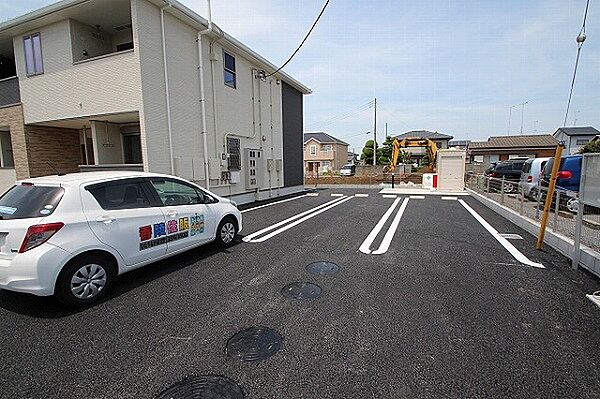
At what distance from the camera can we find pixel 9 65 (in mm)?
11695

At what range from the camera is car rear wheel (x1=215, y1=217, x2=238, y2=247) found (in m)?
5.28

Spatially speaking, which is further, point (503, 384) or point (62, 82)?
point (62, 82)

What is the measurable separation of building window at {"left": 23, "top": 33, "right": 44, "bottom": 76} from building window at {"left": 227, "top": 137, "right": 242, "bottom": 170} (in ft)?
18.3

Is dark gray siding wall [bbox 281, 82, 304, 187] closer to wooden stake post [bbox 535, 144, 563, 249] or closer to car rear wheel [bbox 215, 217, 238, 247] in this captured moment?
car rear wheel [bbox 215, 217, 238, 247]

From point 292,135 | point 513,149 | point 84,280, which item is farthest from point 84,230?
point 513,149

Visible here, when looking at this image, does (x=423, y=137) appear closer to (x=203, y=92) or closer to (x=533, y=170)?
(x=533, y=170)

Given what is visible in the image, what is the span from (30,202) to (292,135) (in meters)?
12.9

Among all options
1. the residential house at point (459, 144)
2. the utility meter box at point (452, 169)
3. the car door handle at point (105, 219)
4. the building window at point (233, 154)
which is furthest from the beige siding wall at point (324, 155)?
the car door handle at point (105, 219)

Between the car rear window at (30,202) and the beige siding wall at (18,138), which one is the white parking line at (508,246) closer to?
the car rear window at (30,202)

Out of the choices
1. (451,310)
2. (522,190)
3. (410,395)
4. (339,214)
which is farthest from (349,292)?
(522,190)

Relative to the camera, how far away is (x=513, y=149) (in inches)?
1400

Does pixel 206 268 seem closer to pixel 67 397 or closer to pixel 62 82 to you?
pixel 67 397

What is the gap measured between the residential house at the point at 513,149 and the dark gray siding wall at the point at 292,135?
26.4 meters

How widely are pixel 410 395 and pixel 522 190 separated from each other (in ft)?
24.4
